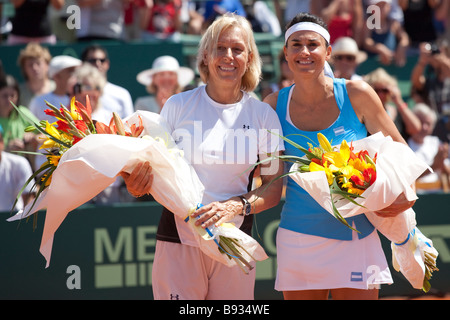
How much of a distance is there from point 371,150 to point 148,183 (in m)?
1.18

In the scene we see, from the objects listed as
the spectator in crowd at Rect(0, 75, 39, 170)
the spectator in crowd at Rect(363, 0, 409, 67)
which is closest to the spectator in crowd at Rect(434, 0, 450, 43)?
the spectator in crowd at Rect(363, 0, 409, 67)

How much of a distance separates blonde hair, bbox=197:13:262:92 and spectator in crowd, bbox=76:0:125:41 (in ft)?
→ 15.7

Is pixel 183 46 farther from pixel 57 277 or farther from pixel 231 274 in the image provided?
pixel 231 274

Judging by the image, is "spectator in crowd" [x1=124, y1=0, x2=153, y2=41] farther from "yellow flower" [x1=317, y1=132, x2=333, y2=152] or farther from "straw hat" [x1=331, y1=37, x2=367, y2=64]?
"yellow flower" [x1=317, y1=132, x2=333, y2=152]

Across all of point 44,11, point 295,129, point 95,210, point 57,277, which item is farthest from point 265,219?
point 44,11

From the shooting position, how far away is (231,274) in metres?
3.69

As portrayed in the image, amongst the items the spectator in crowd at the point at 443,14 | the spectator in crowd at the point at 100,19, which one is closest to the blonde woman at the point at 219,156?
the spectator in crowd at the point at 100,19

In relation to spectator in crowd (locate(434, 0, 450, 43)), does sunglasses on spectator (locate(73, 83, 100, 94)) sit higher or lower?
lower

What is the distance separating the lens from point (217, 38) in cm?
371

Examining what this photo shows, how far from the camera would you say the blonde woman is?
363 centimetres

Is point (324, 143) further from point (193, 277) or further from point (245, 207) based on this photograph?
point (193, 277)

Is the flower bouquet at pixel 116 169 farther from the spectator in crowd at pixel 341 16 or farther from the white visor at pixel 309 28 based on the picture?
the spectator in crowd at pixel 341 16

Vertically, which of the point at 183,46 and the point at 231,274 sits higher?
the point at 183,46

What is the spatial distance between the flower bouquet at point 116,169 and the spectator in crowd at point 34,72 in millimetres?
4123
